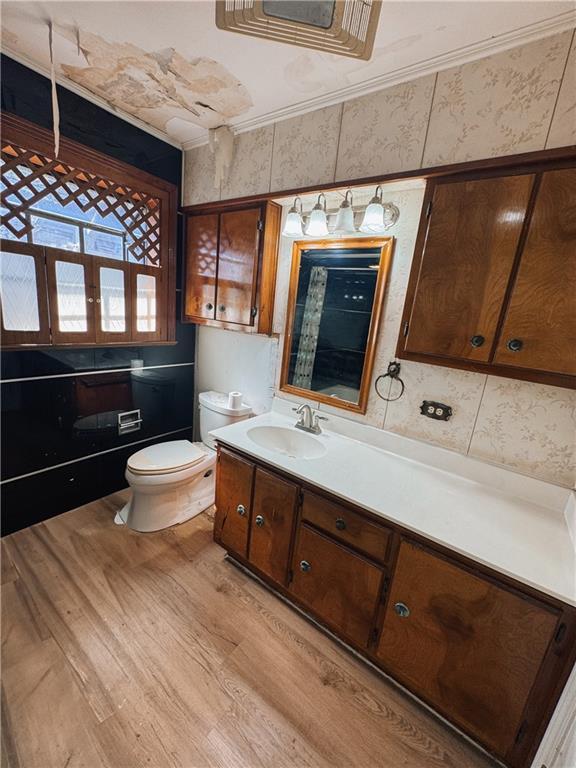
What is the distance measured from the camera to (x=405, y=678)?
3.71 ft

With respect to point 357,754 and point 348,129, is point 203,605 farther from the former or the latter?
point 348,129

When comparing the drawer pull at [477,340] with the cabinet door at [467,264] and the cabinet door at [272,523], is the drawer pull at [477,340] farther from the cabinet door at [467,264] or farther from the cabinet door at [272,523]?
the cabinet door at [272,523]

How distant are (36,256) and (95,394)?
32.5 inches

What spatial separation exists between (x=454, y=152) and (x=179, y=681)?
2.27 metres

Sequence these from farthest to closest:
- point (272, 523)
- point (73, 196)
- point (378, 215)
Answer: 1. point (73, 196)
2. point (272, 523)
3. point (378, 215)

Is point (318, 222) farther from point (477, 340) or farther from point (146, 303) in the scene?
point (146, 303)

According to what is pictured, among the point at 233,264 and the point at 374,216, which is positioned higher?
the point at 374,216

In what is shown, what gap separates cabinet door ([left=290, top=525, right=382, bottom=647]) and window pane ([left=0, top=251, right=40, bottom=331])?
172cm

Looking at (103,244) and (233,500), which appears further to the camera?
(103,244)

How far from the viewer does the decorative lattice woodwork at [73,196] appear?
57.2 inches

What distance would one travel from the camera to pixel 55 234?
1.62 metres

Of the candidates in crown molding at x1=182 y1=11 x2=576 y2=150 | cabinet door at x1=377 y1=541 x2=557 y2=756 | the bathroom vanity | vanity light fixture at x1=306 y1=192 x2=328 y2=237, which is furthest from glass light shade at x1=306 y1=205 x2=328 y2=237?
cabinet door at x1=377 y1=541 x2=557 y2=756

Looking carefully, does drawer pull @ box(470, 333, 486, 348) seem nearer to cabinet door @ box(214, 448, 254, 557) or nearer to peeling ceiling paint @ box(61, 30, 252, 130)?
cabinet door @ box(214, 448, 254, 557)

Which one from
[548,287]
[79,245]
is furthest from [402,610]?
[79,245]
